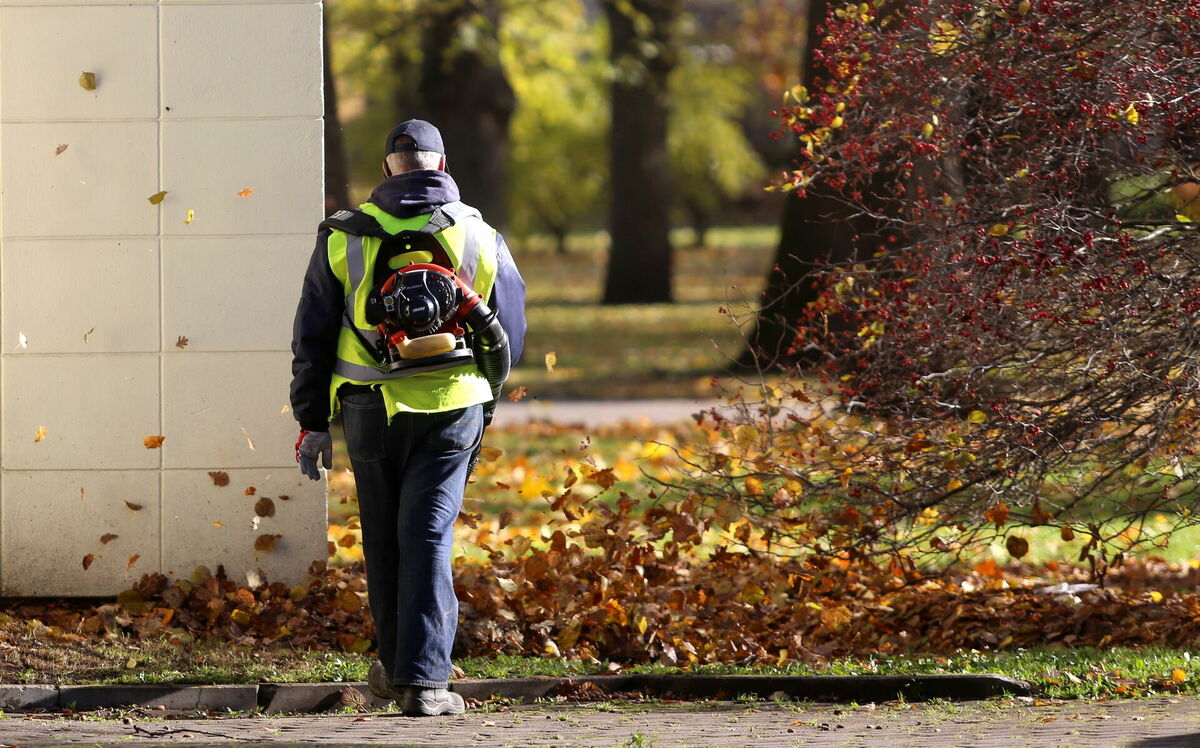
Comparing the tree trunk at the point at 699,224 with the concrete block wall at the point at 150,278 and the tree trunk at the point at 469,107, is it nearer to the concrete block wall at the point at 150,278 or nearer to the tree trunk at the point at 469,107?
the tree trunk at the point at 469,107

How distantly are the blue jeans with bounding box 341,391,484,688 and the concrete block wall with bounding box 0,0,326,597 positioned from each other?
1439mm

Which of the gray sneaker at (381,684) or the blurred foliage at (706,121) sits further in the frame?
the blurred foliage at (706,121)

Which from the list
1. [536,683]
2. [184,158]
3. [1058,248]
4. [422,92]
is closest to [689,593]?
[536,683]

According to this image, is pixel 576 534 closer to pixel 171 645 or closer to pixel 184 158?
pixel 171 645

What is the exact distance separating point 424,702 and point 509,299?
4.56ft

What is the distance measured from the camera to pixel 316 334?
5309 millimetres

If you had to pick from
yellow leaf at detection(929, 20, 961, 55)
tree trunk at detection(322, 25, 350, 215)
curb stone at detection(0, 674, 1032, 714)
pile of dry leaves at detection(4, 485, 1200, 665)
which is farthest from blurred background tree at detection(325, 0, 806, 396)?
curb stone at detection(0, 674, 1032, 714)

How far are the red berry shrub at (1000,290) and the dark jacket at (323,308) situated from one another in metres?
1.87

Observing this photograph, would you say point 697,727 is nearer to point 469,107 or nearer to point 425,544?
point 425,544

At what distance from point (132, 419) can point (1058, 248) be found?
381 cm

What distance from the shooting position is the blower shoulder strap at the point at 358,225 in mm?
5266

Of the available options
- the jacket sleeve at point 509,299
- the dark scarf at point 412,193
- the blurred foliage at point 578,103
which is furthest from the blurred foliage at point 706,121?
the dark scarf at point 412,193

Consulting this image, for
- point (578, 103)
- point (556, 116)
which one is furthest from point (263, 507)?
point (556, 116)

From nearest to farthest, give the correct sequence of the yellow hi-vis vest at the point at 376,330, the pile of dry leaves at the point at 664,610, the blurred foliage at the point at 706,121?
the yellow hi-vis vest at the point at 376,330
the pile of dry leaves at the point at 664,610
the blurred foliage at the point at 706,121
